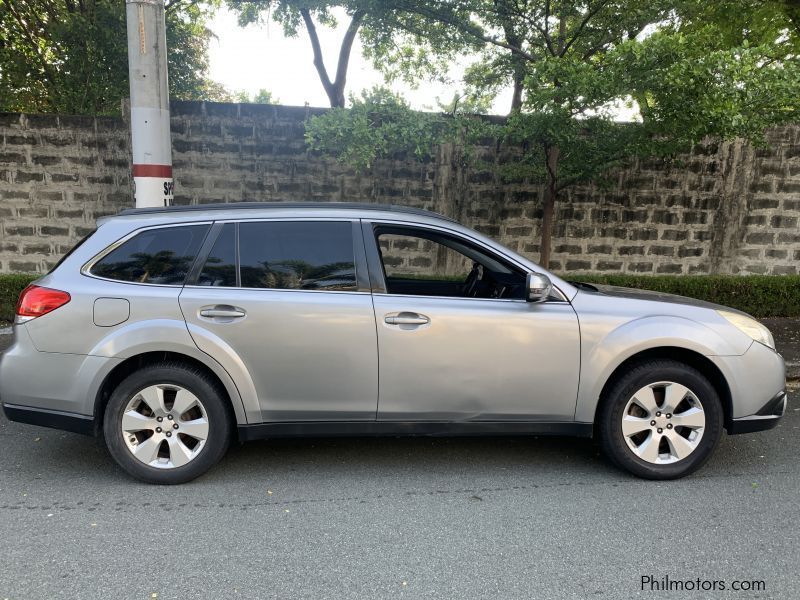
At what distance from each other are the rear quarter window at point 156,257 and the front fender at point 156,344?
0.98 ft

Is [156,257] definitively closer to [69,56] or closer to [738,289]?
[69,56]

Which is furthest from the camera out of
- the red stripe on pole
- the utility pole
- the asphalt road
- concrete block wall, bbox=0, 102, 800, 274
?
concrete block wall, bbox=0, 102, 800, 274

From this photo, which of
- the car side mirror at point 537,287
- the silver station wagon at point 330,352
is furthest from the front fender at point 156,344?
the car side mirror at point 537,287

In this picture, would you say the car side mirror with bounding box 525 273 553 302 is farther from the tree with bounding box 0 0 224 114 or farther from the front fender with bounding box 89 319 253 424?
the tree with bounding box 0 0 224 114

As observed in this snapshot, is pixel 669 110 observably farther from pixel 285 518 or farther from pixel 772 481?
pixel 285 518

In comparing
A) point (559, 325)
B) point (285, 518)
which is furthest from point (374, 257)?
point (285, 518)

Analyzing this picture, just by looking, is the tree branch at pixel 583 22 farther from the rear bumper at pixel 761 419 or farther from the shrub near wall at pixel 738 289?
the rear bumper at pixel 761 419

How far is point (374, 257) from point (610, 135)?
440 cm

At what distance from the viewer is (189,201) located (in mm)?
8281

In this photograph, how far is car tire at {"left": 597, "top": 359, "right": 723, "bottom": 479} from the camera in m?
3.68

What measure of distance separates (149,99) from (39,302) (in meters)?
3.01

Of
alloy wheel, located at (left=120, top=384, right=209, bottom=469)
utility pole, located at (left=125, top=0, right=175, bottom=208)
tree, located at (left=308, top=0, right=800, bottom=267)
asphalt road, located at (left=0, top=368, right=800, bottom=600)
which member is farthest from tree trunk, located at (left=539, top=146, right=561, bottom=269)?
alloy wheel, located at (left=120, top=384, right=209, bottom=469)

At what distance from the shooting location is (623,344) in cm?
362

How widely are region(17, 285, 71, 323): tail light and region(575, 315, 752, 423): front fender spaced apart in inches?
128
